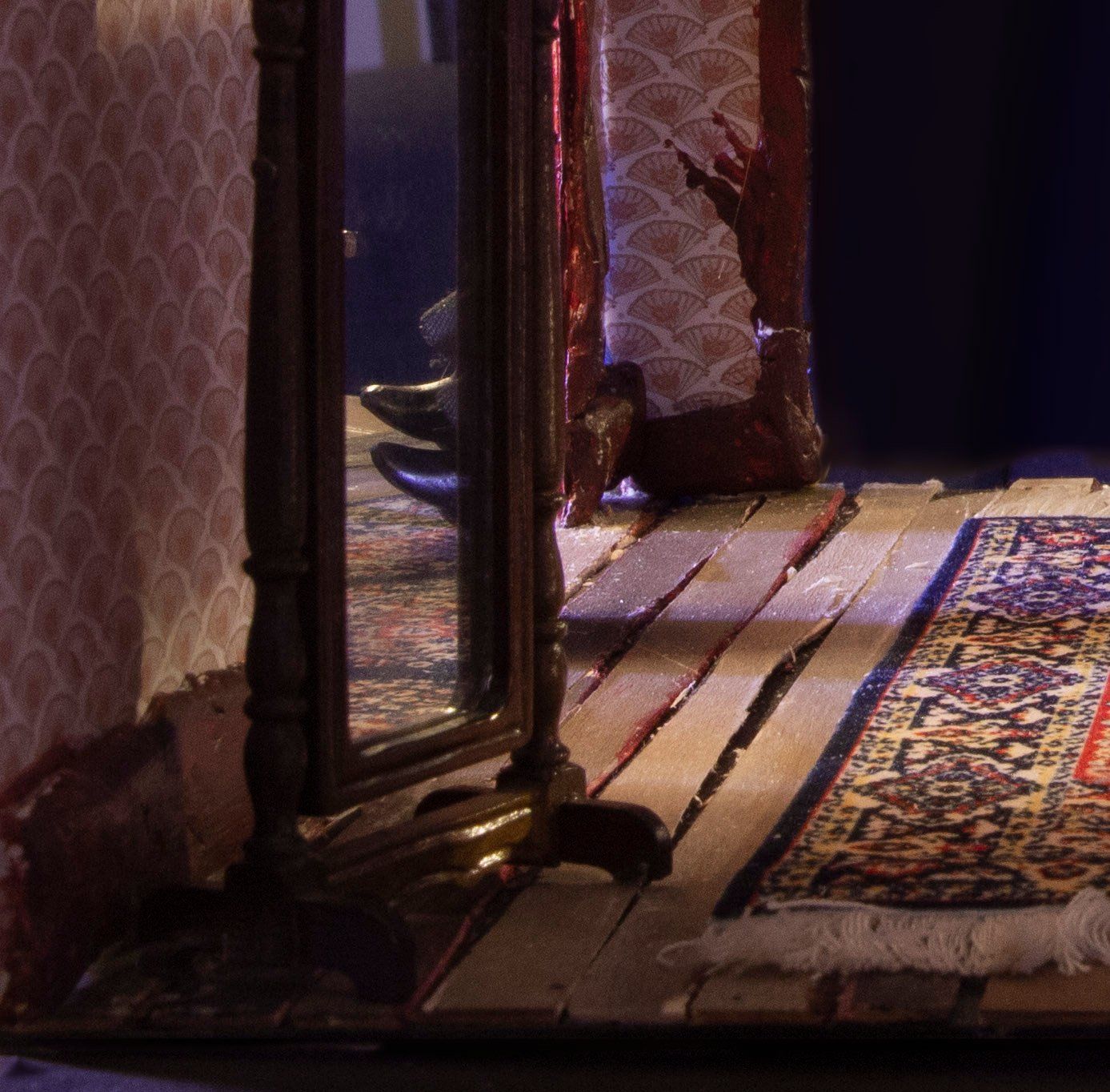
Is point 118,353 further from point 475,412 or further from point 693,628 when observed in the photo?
point 693,628

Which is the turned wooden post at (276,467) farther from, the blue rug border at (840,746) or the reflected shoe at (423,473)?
the blue rug border at (840,746)

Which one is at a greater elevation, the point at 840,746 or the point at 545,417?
the point at 545,417

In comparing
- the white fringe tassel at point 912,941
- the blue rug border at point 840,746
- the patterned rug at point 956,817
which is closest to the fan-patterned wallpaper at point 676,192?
the blue rug border at point 840,746

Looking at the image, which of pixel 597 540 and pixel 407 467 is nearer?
pixel 407 467

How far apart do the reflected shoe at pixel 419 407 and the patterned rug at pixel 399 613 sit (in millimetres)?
86

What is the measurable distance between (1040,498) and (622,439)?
1.16 m

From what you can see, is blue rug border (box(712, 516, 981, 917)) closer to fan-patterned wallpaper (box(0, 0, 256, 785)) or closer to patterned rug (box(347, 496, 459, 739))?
patterned rug (box(347, 496, 459, 739))

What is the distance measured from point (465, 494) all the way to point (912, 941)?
2.45ft

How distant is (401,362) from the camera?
7.22 ft

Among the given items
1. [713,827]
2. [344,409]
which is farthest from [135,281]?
[713,827]

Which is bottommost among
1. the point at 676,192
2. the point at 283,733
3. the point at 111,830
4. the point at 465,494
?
the point at 111,830

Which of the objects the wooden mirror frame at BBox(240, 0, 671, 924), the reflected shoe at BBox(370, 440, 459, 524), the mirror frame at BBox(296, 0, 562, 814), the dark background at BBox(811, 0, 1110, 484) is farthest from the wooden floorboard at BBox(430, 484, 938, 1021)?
the dark background at BBox(811, 0, 1110, 484)

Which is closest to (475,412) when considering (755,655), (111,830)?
(111,830)

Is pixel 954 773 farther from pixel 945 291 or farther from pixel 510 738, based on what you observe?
pixel 945 291
